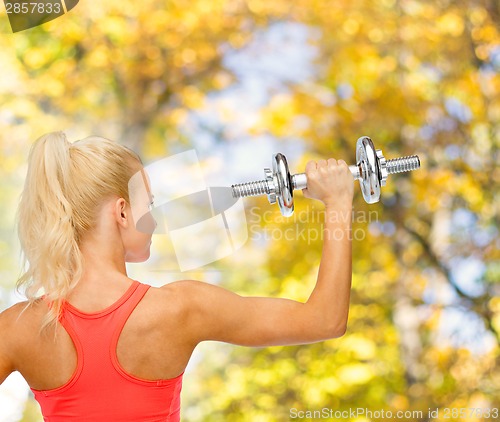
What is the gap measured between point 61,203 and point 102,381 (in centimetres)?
25

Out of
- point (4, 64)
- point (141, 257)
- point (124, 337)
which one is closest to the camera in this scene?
point (124, 337)

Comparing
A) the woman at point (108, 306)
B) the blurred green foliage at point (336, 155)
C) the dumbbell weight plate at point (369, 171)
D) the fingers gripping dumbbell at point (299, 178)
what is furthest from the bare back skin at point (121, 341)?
the blurred green foliage at point (336, 155)

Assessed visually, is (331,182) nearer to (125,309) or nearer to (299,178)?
(299,178)

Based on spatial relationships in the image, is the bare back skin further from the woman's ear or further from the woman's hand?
the woman's hand

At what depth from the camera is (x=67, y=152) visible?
1.03 meters

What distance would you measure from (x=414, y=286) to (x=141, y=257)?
1.91m

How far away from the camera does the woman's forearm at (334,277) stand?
105 centimetres

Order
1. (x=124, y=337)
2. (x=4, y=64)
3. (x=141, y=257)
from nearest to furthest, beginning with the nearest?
(x=124, y=337)
(x=141, y=257)
(x=4, y=64)

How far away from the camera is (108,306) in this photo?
1004 millimetres

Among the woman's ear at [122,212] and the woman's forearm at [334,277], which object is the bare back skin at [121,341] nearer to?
the woman's ear at [122,212]

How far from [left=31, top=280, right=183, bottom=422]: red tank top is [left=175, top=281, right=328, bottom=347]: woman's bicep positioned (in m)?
0.08

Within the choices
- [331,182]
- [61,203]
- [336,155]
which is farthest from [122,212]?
[336,155]

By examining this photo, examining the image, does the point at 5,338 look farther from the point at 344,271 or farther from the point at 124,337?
the point at 344,271

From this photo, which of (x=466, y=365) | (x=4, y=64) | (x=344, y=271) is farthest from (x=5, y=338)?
(x=466, y=365)
